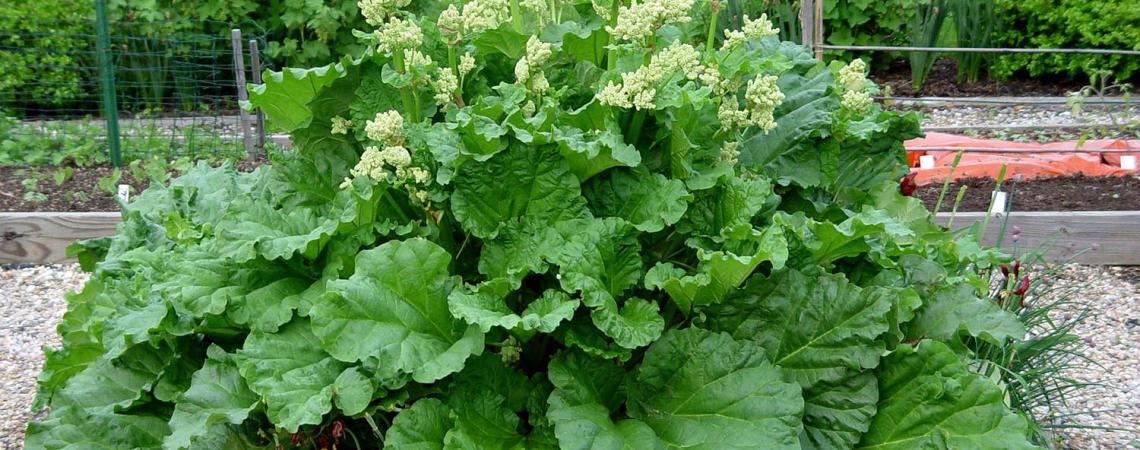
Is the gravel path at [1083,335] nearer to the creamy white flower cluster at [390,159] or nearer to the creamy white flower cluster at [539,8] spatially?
the creamy white flower cluster at [390,159]

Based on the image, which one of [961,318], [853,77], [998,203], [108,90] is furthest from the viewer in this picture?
[108,90]

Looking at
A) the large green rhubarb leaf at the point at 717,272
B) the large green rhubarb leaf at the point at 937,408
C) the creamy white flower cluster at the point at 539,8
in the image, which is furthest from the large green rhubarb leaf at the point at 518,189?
the large green rhubarb leaf at the point at 937,408

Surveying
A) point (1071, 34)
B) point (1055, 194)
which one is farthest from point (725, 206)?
point (1071, 34)

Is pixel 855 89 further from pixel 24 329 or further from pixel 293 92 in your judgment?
pixel 24 329

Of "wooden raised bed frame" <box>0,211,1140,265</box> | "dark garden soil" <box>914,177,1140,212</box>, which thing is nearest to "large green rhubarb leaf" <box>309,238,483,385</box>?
"wooden raised bed frame" <box>0,211,1140,265</box>

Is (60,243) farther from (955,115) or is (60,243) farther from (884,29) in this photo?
(884,29)
